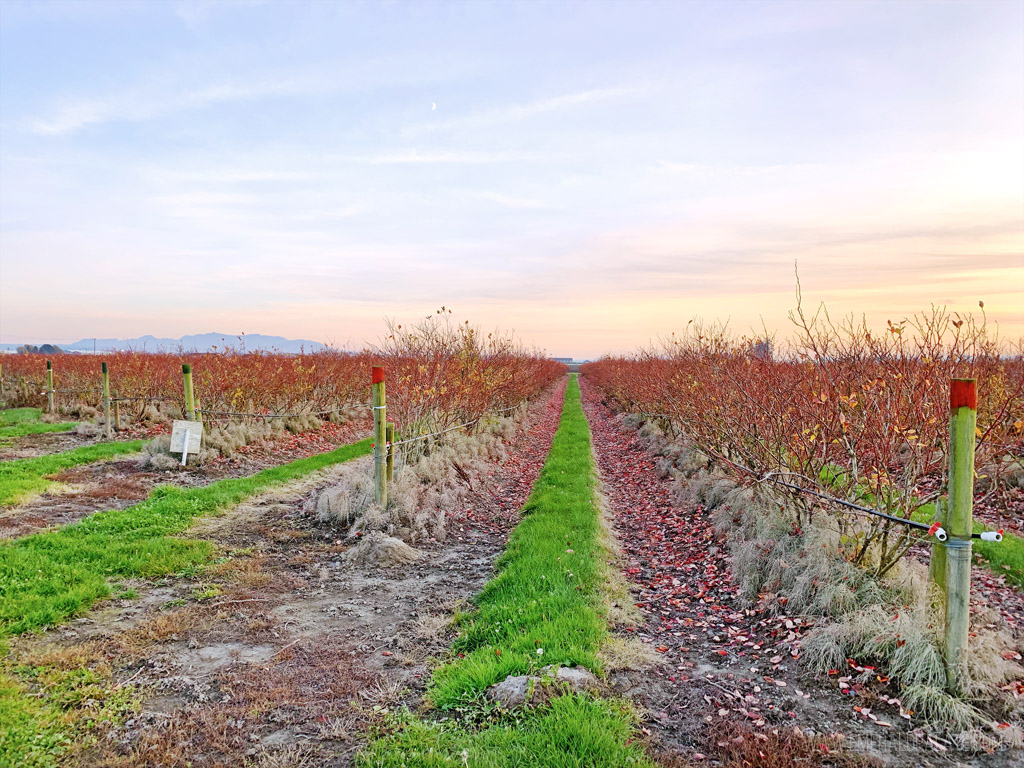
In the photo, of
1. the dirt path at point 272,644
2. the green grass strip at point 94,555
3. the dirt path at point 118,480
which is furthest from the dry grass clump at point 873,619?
the dirt path at point 118,480

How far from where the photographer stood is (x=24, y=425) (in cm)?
Answer: 1402

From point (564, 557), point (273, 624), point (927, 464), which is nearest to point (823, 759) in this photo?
point (927, 464)

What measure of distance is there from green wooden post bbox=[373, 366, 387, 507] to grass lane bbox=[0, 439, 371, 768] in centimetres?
191

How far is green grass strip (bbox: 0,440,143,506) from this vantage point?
25.3 ft

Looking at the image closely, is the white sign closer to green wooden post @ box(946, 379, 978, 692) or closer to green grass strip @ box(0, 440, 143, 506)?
green grass strip @ box(0, 440, 143, 506)

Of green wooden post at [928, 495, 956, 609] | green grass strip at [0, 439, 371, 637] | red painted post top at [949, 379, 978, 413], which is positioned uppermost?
red painted post top at [949, 379, 978, 413]

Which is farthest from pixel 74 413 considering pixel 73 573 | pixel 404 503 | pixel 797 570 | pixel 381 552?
pixel 797 570

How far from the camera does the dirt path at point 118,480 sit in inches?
273

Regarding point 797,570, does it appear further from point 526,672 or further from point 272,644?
point 272,644

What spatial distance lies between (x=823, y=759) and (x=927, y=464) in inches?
104

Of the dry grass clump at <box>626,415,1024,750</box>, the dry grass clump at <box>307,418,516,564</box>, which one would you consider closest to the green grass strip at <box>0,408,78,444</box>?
Answer: the dry grass clump at <box>307,418,516,564</box>

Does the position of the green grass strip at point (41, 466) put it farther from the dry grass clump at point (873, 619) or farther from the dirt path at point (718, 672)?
the dry grass clump at point (873, 619)

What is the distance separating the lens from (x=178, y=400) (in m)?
13.9

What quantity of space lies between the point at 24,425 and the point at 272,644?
14.3 meters
